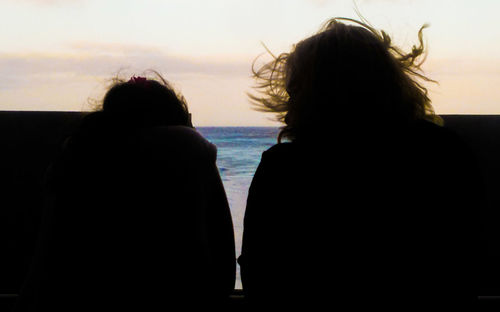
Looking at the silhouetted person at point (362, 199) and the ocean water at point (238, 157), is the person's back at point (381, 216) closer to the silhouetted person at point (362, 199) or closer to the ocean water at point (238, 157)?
the silhouetted person at point (362, 199)

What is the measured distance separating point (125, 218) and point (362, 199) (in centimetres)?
60

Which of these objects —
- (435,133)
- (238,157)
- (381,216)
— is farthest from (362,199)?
(238,157)

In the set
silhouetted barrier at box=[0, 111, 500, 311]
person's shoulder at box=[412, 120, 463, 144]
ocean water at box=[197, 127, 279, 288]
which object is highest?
person's shoulder at box=[412, 120, 463, 144]

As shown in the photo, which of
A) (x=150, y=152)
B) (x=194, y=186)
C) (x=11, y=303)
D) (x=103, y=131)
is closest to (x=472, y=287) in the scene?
(x=194, y=186)

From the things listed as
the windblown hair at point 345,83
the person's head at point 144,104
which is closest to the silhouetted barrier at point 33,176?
the person's head at point 144,104

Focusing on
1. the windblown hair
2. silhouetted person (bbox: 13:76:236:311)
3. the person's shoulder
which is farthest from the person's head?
the person's shoulder

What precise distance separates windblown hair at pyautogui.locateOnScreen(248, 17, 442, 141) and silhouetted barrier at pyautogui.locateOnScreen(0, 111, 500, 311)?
882 mm

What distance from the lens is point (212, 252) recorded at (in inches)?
56.7

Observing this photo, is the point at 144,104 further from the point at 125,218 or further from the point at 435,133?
the point at 435,133

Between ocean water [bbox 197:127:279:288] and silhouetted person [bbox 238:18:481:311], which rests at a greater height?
silhouetted person [bbox 238:18:481:311]

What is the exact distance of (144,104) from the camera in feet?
4.49

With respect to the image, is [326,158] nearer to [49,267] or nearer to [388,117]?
[388,117]

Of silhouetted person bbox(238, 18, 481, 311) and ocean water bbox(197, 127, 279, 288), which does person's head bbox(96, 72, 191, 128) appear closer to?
silhouetted person bbox(238, 18, 481, 311)

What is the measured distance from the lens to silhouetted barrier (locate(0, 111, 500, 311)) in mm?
1985
